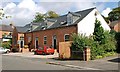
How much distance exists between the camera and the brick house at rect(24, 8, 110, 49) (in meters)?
38.4

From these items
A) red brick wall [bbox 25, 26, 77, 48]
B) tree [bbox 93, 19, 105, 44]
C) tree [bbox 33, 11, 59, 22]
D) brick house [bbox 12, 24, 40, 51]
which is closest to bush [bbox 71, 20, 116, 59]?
tree [bbox 93, 19, 105, 44]

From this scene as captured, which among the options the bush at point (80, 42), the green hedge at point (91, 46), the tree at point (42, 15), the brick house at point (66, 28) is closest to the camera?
the green hedge at point (91, 46)

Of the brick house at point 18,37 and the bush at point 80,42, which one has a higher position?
the brick house at point 18,37

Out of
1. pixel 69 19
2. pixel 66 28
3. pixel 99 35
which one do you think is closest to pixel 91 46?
pixel 99 35

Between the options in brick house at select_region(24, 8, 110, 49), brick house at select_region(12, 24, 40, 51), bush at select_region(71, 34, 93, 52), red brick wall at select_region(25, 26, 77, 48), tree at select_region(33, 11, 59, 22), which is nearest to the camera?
bush at select_region(71, 34, 93, 52)

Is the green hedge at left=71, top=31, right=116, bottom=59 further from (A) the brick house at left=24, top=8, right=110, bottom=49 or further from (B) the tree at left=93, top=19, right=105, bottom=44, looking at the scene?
(A) the brick house at left=24, top=8, right=110, bottom=49

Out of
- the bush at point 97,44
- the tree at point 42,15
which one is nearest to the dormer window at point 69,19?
the bush at point 97,44

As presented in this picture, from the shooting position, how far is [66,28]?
132ft

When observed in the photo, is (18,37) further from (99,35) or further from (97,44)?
(97,44)

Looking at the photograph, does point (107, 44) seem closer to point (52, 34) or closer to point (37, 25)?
point (52, 34)

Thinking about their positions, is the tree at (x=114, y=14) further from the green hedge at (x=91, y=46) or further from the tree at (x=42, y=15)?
the green hedge at (x=91, y=46)

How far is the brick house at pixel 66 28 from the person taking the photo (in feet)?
126

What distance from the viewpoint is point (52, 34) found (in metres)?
44.0

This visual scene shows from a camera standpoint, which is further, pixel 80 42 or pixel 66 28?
pixel 66 28
